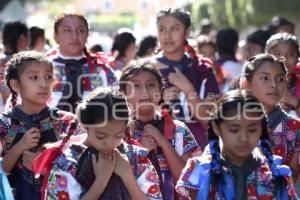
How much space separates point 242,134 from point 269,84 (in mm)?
1087

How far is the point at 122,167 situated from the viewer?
3.19 m

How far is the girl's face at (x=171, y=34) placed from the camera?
5430mm

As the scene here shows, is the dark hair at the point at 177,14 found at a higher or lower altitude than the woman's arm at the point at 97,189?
higher

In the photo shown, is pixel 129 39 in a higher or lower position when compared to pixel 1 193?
higher

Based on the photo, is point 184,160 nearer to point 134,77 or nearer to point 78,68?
point 134,77

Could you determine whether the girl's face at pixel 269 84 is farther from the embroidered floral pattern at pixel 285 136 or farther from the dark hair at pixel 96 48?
the dark hair at pixel 96 48

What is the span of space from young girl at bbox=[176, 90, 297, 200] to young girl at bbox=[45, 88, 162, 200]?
29cm

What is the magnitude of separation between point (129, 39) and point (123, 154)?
4.94 metres

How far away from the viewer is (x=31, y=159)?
12.7 feet

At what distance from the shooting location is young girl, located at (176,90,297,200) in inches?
129

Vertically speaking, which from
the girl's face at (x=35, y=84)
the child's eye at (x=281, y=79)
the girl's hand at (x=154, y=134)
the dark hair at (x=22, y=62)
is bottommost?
the girl's hand at (x=154, y=134)

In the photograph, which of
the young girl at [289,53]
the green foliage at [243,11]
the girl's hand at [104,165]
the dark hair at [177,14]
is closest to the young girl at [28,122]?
the girl's hand at [104,165]

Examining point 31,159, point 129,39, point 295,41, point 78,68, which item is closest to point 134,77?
point 31,159

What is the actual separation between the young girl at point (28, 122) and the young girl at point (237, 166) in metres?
1.00
